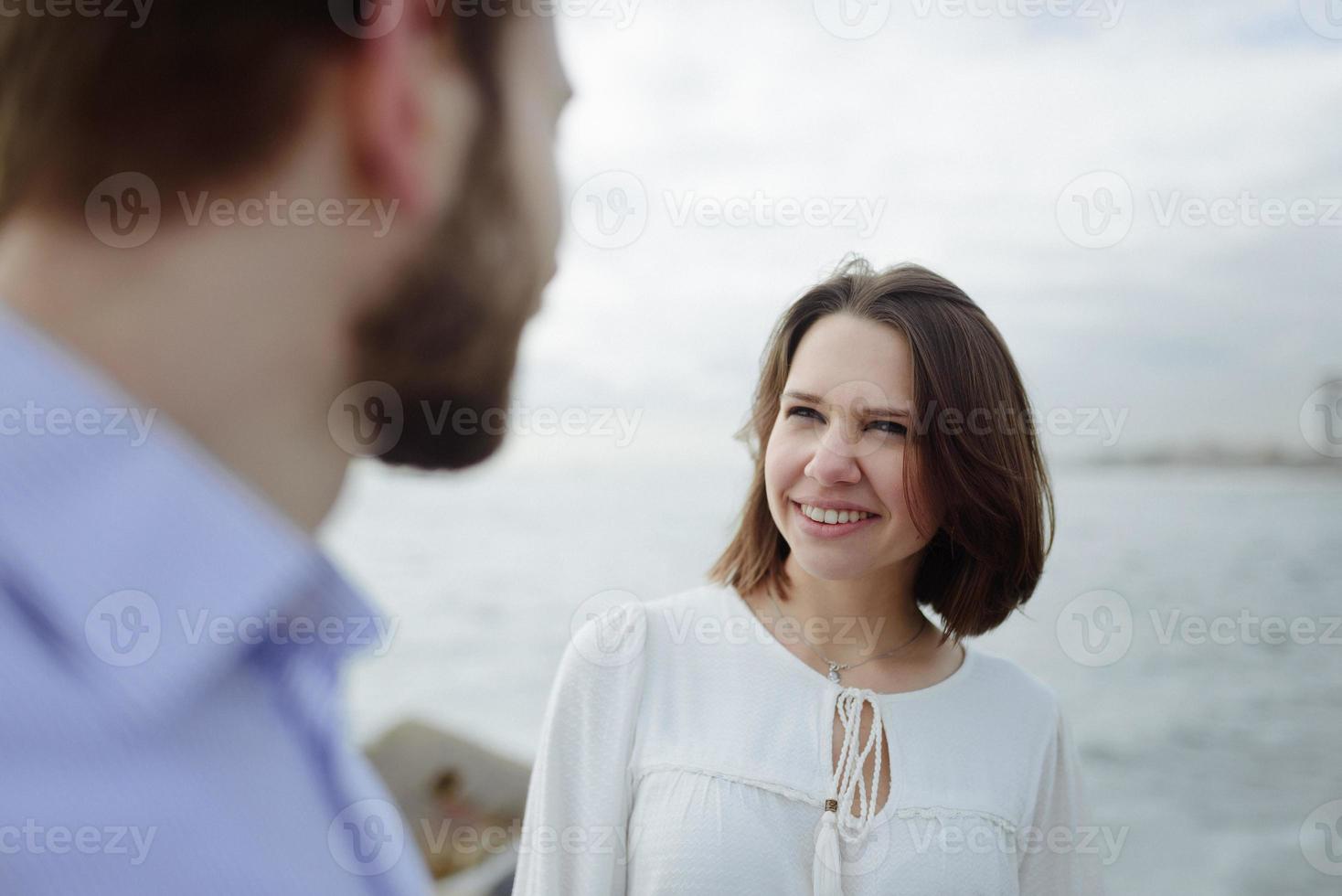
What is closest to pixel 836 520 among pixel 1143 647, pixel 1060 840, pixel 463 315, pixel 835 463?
pixel 835 463

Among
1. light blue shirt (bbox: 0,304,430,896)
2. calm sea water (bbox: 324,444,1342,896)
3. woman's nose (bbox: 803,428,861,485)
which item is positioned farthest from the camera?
calm sea water (bbox: 324,444,1342,896)

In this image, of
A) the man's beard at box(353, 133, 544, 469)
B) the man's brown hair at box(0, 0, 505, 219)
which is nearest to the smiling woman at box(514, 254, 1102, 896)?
the man's beard at box(353, 133, 544, 469)

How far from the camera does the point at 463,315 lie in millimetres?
506

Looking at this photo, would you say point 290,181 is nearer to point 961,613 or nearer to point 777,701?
point 777,701

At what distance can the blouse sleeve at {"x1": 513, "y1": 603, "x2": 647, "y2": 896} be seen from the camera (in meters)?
1.80

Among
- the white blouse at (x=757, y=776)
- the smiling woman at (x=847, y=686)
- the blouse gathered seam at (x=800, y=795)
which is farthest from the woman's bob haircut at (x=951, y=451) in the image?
the blouse gathered seam at (x=800, y=795)

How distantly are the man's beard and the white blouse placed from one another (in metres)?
1.39

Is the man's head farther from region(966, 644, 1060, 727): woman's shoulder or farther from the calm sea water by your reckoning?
the calm sea water

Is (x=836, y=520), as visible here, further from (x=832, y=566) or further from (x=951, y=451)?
(x=951, y=451)

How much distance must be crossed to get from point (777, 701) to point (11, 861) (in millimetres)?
1658

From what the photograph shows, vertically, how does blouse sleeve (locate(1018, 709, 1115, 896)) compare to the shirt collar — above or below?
below

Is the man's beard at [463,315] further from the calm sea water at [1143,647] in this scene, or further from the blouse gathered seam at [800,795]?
the calm sea water at [1143,647]

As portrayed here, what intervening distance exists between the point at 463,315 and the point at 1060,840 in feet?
6.10

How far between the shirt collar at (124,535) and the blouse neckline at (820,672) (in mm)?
1568
